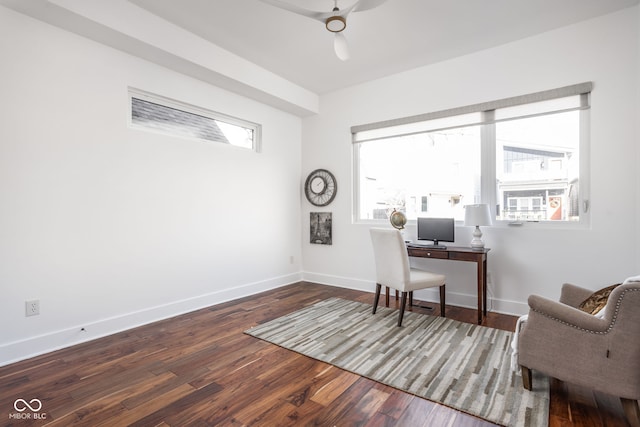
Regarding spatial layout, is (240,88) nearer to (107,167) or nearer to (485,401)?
(107,167)

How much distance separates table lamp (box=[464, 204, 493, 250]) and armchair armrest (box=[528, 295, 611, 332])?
1.44m

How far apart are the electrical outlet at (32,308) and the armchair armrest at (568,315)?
353cm

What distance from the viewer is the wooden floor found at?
1.68 m

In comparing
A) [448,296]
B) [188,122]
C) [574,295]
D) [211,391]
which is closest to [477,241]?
[448,296]

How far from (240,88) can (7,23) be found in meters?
2.03

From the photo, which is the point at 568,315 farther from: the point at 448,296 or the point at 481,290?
the point at 448,296

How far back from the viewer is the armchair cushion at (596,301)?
6.03ft

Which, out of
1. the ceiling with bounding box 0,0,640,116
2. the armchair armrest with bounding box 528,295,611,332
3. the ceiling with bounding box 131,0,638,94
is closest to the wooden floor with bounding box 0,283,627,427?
the armchair armrest with bounding box 528,295,611,332

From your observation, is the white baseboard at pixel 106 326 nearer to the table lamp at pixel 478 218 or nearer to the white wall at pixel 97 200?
the white wall at pixel 97 200

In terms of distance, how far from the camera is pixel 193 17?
2.84 m

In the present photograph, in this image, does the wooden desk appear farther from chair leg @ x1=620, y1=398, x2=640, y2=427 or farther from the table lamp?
chair leg @ x1=620, y1=398, x2=640, y2=427

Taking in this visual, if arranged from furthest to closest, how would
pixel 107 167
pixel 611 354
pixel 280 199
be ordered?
pixel 280 199 < pixel 107 167 < pixel 611 354

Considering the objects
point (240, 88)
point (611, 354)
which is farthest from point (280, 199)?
point (611, 354)

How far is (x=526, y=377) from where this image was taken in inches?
75.0
